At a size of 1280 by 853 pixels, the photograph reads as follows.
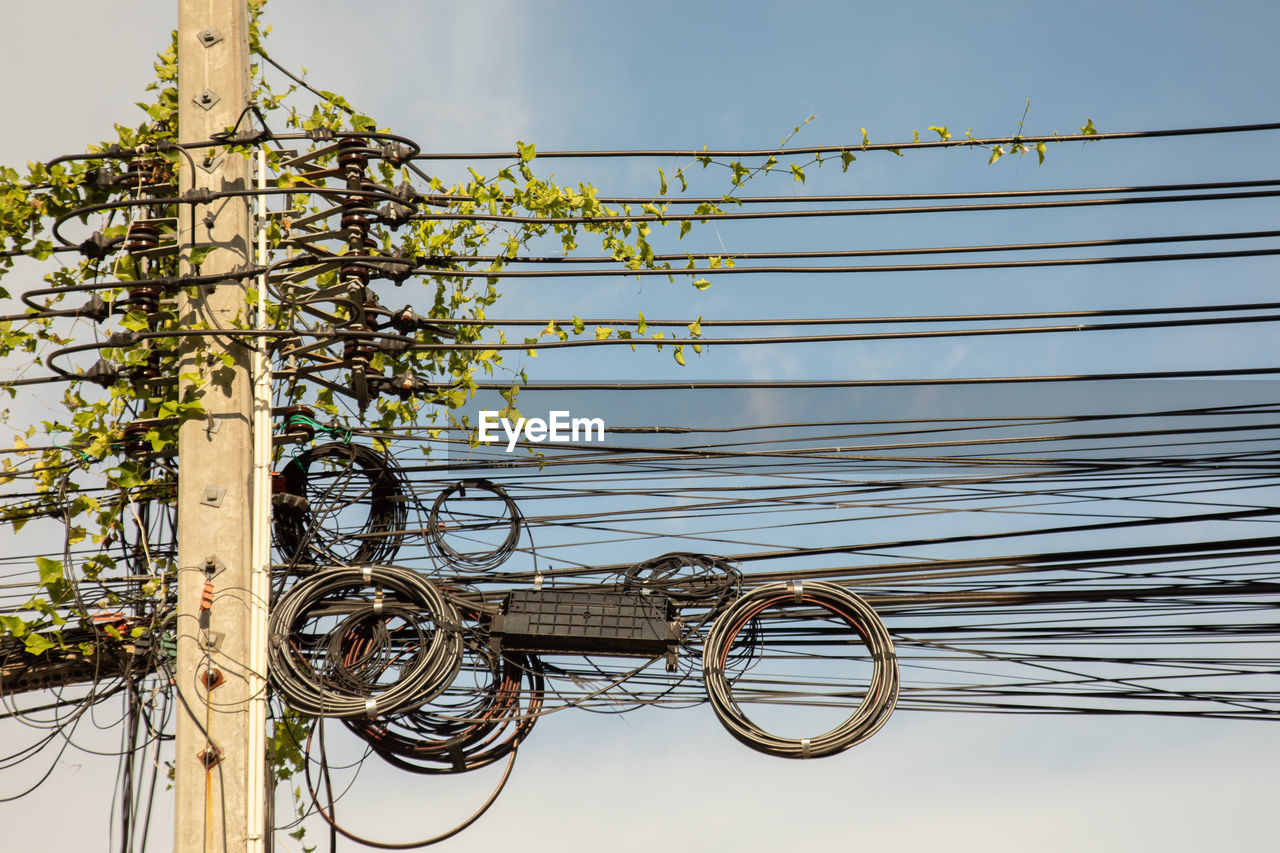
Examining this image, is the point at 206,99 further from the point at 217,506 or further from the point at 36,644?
the point at 36,644

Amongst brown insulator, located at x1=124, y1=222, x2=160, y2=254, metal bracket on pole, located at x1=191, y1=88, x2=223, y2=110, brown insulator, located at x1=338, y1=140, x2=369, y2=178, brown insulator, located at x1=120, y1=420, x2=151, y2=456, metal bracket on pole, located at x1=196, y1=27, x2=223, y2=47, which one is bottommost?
brown insulator, located at x1=120, y1=420, x2=151, y2=456

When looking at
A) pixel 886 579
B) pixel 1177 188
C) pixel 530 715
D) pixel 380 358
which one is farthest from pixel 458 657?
pixel 1177 188

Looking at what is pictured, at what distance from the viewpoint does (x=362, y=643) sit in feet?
22.6

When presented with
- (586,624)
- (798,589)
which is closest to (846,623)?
(798,589)

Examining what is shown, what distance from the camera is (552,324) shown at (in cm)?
694

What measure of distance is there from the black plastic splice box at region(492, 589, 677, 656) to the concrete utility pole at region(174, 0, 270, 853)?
1.45 meters

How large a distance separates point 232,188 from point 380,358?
4.14 ft

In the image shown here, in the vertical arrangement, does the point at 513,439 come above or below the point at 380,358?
below

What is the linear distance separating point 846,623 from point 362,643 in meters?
2.85

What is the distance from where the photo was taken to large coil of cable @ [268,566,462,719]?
630cm

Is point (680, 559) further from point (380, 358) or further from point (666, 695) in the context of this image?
point (380, 358)

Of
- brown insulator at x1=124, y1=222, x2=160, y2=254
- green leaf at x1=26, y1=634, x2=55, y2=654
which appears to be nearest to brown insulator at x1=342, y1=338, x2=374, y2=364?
brown insulator at x1=124, y1=222, x2=160, y2=254

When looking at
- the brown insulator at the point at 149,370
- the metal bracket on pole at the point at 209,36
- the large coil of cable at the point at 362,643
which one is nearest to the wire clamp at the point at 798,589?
the large coil of cable at the point at 362,643

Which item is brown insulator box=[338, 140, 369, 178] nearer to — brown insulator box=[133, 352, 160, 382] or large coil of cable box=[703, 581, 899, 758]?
brown insulator box=[133, 352, 160, 382]
